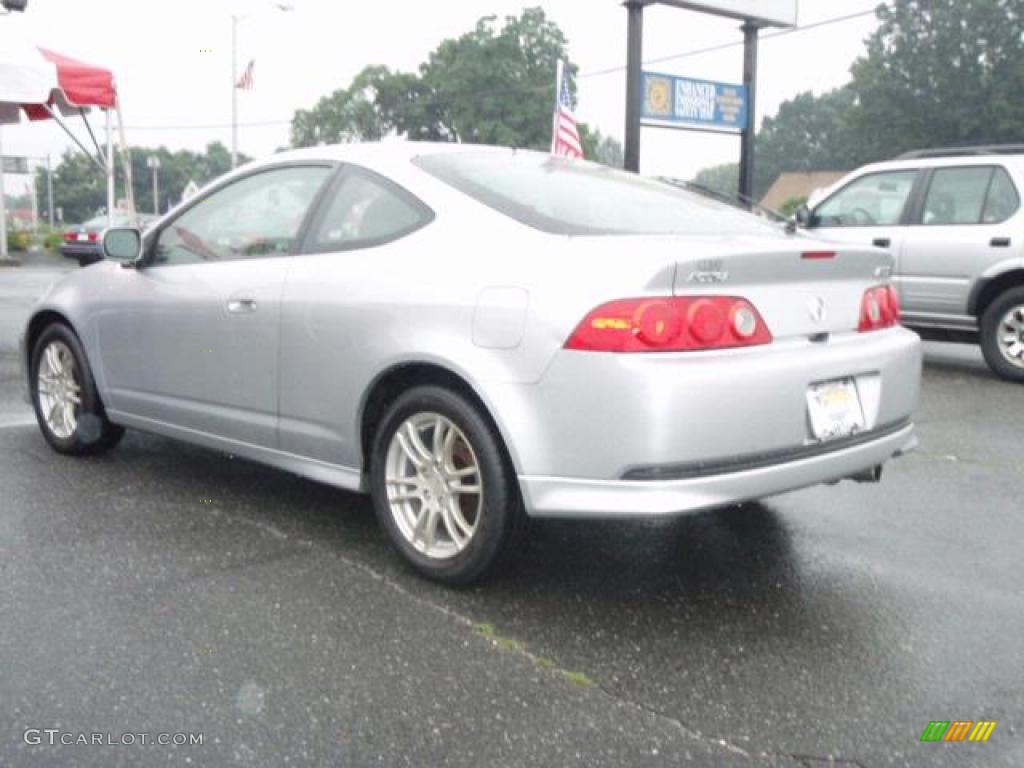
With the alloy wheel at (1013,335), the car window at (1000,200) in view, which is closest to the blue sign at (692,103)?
the car window at (1000,200)

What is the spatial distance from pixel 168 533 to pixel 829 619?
237 cm

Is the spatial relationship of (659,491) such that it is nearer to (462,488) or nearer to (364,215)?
(462,488)

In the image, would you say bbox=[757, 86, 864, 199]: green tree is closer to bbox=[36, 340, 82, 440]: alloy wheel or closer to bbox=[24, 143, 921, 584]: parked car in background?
bbox=[36, 340, 82, 440]: alloy wheel

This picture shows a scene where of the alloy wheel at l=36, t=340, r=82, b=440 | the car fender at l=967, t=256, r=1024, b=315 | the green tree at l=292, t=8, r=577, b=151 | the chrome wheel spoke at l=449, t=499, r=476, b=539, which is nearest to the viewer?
the chrome wheel spoke at l=449, t=499, r=476, b=539

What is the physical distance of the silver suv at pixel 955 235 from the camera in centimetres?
812

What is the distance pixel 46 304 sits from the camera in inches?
208

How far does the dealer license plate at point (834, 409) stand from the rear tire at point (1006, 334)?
5.28 m

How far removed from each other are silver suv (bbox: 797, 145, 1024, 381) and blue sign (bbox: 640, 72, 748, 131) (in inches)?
218

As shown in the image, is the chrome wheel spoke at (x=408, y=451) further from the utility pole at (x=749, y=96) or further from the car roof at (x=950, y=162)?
the utility pole at (x=749, y=96)

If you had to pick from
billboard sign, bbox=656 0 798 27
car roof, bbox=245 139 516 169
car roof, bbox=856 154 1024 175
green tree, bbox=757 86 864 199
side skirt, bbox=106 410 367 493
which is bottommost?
side skirt, bbox=106 410 367 493

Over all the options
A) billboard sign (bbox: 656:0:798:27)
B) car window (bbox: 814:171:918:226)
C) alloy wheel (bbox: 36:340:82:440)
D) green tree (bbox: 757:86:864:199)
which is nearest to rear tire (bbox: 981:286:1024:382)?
car window (bbox: 814:171:918:226)

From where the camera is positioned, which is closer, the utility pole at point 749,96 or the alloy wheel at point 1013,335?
the alloy wheel at point 1013,335

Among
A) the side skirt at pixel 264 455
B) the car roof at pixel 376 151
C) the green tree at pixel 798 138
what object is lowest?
the side skirt at pixel 264 455

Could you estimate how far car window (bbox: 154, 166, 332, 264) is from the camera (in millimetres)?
4160
